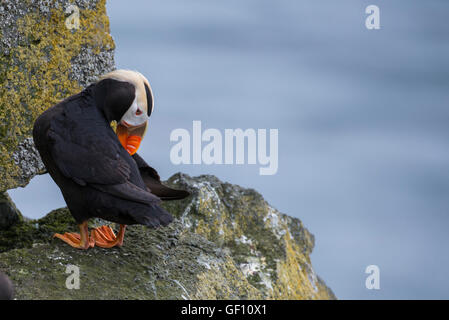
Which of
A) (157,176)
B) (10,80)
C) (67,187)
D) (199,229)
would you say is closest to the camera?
(67,187)

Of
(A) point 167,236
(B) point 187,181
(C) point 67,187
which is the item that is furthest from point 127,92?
(B) point 187,181

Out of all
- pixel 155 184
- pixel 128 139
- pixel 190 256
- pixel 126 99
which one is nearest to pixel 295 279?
pixel 190 256

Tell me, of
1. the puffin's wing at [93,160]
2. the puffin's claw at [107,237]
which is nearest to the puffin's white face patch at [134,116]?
the puffin's wing at [93,160]

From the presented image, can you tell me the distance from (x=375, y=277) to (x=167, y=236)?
6.44 feet

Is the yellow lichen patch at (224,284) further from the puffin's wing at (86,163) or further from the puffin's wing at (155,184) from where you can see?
the puffin's wing at (86,163)

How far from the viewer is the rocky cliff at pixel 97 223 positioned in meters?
6.18

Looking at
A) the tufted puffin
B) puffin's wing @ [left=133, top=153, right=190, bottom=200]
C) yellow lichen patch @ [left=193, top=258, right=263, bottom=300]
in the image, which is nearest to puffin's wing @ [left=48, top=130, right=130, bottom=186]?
the tufted puffin

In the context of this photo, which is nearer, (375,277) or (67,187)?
(67,187)

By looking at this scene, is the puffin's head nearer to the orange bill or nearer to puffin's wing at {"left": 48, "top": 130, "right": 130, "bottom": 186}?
the orange bill

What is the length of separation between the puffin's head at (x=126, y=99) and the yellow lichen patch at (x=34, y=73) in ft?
4.73

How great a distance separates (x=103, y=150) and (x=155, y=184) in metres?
0.89
